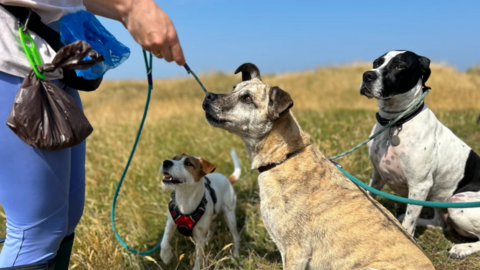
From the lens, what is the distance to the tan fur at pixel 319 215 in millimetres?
2682

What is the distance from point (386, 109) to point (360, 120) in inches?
176

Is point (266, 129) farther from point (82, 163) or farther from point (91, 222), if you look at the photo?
point (91, 222)

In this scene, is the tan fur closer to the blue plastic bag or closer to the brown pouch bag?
the blue plastic bag

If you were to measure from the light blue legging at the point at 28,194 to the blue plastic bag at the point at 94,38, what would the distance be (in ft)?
1.28

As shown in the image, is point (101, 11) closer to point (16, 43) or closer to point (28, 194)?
point (16, 43)

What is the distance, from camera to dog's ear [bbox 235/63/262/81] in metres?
3.43

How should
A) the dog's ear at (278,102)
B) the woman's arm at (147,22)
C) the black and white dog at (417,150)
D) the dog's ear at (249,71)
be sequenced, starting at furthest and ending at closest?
the black and white dog at (417,150) → the dog's ear at (249,71) → the dog's ear at (278,102) → the woman's arm at (147,22)

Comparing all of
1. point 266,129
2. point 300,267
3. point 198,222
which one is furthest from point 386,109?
point 198,222

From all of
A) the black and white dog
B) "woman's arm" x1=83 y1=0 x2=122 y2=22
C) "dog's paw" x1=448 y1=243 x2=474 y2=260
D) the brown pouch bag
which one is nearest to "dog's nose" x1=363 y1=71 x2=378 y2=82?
the black and white dog

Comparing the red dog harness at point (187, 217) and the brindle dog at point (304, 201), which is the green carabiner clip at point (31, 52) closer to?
the brindle dog at point (304, 201)

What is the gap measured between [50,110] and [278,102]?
1.59 metres

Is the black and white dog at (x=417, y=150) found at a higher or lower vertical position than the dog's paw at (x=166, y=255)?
higher

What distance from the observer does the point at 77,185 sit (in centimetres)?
249

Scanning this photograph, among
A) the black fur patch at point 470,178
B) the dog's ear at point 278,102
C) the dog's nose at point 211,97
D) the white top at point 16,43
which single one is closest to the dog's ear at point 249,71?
the dog's nose at point 211,97
